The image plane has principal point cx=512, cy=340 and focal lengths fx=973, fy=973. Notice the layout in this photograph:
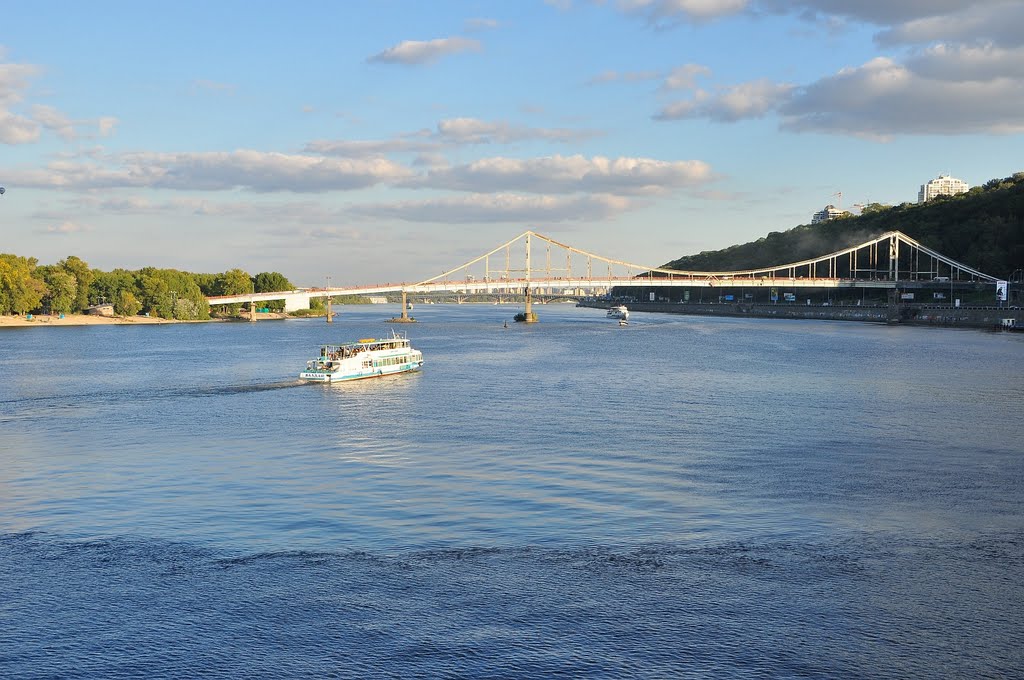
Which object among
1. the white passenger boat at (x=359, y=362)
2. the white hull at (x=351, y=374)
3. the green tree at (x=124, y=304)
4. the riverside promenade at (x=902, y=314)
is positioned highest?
the green tree at (x=124, y=304)

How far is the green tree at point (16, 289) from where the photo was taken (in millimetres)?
132875

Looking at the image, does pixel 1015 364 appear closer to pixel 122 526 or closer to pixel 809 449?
pixel 809 449

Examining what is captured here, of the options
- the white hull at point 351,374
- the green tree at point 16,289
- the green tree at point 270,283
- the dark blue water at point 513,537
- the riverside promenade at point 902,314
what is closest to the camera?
the dark blue water at point 513,537

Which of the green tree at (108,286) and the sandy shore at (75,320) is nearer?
the sandy shore at (75,320)

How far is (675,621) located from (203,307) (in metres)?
158

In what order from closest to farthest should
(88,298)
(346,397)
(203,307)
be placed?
(346,397) < (88,298) < (203,307)

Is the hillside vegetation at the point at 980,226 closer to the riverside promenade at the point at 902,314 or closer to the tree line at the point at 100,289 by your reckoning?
the riverside promenade at the point at 902,314

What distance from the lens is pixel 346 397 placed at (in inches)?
2056

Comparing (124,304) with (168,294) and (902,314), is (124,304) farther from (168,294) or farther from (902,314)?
(902,314)

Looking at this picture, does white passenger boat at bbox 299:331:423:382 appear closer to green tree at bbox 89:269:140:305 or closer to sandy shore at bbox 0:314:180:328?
sandy shore at bbox 0:314:180:328

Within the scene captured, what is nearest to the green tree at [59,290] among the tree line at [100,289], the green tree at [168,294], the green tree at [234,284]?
the tree line at [100,289]

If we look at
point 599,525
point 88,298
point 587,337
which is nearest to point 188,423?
point 599,525

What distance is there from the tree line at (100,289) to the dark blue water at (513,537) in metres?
97.9

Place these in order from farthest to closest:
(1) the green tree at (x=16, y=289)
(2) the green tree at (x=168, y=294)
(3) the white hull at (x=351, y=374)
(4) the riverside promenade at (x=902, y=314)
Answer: (2) the green tree at (x=168, y=294) < (1) the green tree at (x=16, y=289) < (4) the riverside promenade at (x=902, y=314) < (3) the white hull at (x=351, y=374)
